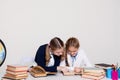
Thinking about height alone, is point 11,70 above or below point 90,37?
below

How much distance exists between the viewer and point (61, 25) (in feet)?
13.6

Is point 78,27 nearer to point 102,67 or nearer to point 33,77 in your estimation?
point 102,67

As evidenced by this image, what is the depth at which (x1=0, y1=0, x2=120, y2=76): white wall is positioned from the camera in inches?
152

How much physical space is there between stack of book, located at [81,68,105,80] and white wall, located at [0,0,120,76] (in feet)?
4.33

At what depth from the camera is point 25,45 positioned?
3943 mm

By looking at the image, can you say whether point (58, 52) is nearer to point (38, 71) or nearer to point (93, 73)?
point (38, 71)

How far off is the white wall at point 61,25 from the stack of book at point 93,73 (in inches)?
52.0

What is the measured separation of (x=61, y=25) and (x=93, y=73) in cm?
150

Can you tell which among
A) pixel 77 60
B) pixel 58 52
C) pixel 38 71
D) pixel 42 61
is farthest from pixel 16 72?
pixel 77 60

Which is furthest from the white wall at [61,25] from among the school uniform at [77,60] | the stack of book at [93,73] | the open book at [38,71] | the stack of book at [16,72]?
the stack of book at [93,73]

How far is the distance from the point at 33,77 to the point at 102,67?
34.3 inches

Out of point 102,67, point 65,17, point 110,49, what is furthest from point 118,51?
point 102,67

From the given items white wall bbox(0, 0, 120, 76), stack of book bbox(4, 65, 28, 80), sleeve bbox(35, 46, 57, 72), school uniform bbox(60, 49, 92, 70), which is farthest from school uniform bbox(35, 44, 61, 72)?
white wall bbox(0, 0, 120, 76)

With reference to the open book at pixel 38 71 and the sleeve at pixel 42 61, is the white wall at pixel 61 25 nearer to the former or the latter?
the sleeve at pixel 42 61
